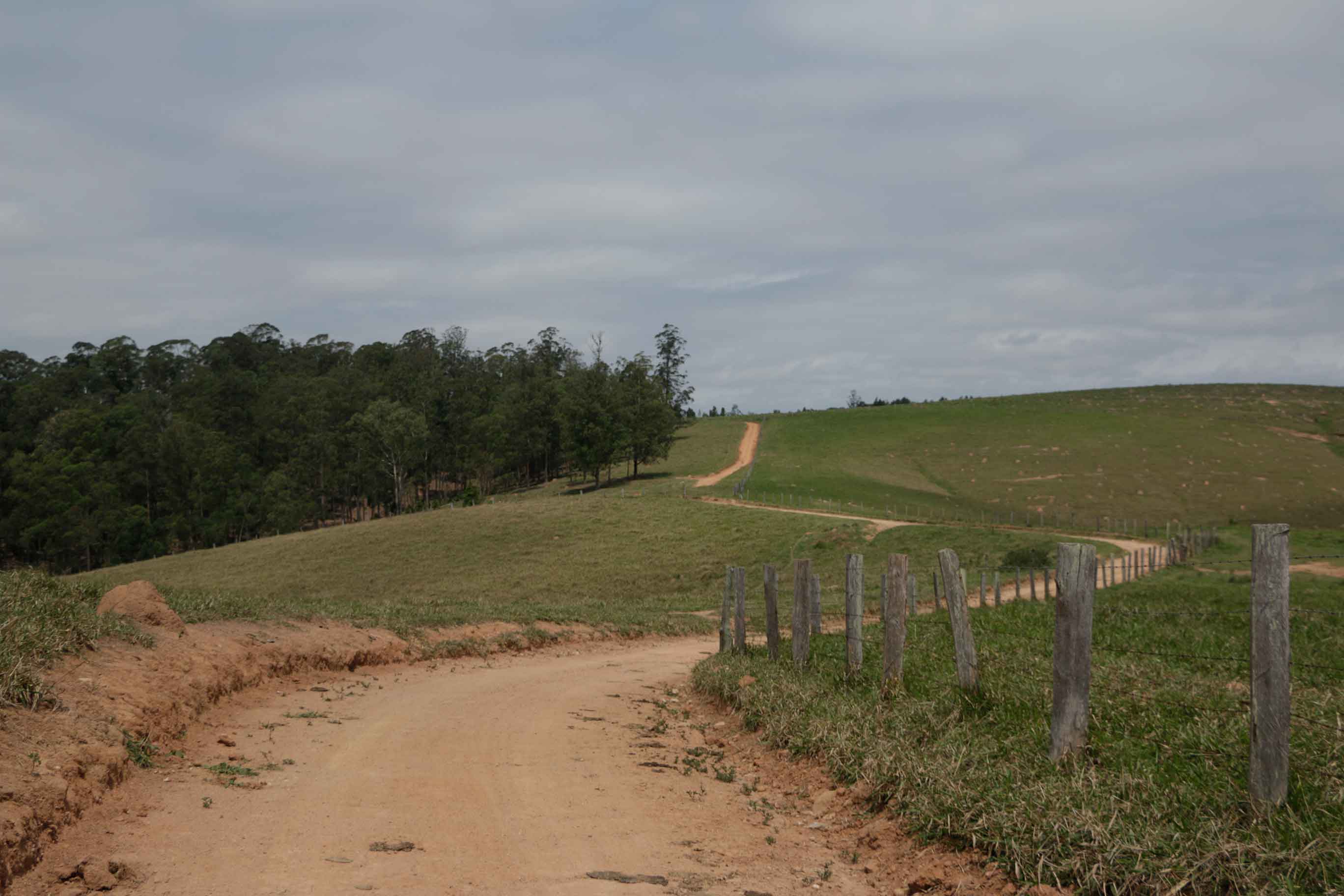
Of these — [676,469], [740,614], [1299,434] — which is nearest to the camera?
[740,614]

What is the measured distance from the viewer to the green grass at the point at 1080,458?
67938 millimetres

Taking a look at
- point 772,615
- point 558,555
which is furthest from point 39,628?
point 558,555

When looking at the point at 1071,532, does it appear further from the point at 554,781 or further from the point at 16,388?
the point at 16,388

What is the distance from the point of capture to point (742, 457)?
302ft

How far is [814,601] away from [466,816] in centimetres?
807

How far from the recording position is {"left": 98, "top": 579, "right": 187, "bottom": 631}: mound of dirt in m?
A: 12.4

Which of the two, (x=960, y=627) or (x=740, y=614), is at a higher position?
(x=960, y=627)

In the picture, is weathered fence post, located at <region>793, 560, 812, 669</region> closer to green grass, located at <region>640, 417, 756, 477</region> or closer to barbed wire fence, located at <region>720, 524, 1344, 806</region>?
barbed wire fence, located at <region>720, 524, 1344, 806</region>

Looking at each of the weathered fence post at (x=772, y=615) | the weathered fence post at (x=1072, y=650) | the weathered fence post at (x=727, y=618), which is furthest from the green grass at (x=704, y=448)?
the weathered fence post at (x=1072, y=650)

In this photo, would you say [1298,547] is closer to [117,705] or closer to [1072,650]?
[1072,650]

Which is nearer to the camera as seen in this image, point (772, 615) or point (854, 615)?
point (854, 615)

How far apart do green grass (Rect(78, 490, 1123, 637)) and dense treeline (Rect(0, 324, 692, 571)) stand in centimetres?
2405

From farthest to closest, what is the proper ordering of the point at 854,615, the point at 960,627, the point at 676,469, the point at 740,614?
the point at 676,469 < the point at 740,614 < the point at 854,615 < the point at 960,627

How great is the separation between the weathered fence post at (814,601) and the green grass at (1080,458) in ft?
159
